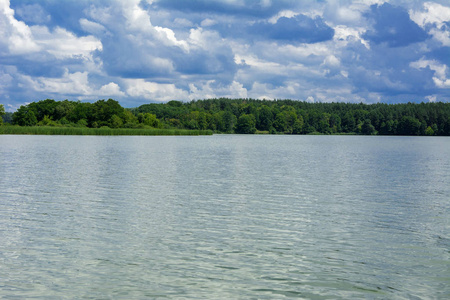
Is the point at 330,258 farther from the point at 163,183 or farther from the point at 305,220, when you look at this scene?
the point at 163,183

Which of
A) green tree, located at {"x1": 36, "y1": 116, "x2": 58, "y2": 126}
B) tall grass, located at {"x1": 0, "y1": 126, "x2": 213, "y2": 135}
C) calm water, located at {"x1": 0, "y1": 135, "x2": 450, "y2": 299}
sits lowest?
calm water, located at {"x1": 0, "y1": 135, "x2": 450, "y2": 299}

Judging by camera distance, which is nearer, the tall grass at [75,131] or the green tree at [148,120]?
the tall grass at [75,131]

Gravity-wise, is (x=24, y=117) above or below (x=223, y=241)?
above

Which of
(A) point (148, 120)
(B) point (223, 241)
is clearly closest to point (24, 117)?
(A) point (148, 120)

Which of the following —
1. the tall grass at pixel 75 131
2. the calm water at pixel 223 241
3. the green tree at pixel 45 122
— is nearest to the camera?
the calm water at pixel 223 241

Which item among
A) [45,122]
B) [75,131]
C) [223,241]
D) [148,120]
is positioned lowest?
[223,241]

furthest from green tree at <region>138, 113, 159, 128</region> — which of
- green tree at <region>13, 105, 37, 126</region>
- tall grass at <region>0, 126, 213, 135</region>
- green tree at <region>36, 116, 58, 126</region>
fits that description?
green tree at <region>13, 105, 37, 126</region>

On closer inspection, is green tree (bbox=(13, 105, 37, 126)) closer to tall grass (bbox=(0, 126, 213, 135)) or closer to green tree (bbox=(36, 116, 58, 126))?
green tree (bbox=(36, 116, 58, 126))

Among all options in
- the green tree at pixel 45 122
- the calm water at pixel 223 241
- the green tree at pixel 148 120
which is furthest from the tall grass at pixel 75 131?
the calm water at pixel 223 241

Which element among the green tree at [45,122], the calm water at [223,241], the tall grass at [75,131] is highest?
the green tree at [45,122]

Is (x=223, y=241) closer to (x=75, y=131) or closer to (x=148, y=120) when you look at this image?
(x=75, y=131)

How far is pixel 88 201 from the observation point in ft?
70.5

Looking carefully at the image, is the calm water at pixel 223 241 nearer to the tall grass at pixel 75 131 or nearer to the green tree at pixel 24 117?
the tall grass at pixel 75 131

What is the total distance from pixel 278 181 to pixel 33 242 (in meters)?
18.3
